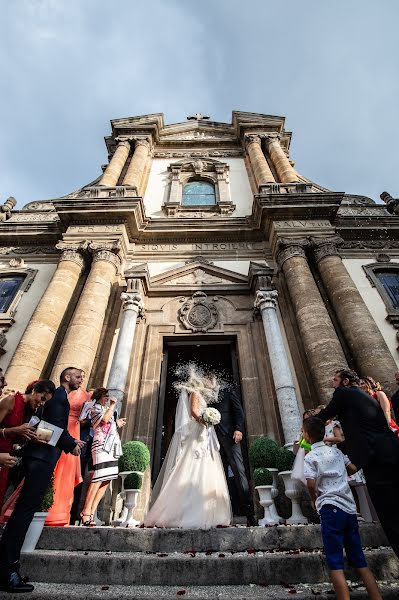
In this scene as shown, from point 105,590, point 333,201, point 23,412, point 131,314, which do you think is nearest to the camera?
point 105,590

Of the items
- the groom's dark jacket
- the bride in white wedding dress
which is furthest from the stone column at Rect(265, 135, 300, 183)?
the bride in white wedding dress

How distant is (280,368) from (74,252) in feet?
23.6

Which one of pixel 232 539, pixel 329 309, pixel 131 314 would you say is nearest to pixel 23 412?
pixel 232 539

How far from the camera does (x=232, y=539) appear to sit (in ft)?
13.0

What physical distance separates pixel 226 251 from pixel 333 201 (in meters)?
4.00

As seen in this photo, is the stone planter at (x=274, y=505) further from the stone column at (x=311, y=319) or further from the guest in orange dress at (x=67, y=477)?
the guest in orange dress at (x=67, y=477)

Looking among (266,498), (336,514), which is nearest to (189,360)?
(266,498)

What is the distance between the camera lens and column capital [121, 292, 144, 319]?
962cm

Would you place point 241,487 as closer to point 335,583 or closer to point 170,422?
point 335,583

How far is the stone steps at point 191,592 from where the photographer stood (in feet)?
8.76

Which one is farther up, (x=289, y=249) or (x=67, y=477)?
(x=289, y=249)

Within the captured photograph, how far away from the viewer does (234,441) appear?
6.04 meters

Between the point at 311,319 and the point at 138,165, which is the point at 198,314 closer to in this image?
the point at 311,319

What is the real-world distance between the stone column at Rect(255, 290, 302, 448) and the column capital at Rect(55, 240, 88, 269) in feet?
18.4
